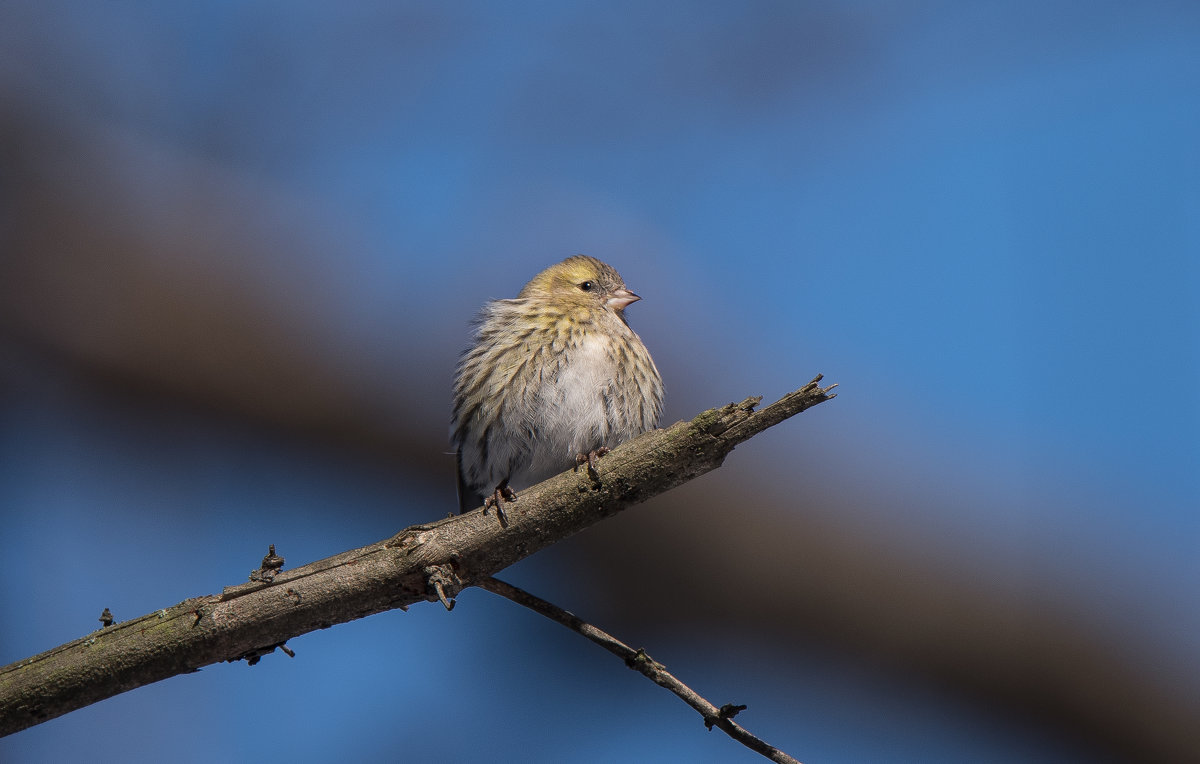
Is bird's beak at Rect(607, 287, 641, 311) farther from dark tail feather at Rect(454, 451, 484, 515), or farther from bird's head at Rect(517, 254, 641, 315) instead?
dark tail feather at Rect(454, 451, 484, 515)

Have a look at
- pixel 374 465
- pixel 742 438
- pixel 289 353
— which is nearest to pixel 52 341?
pixel 289 353

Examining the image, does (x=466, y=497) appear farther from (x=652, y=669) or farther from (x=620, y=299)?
(x=652, y=669)

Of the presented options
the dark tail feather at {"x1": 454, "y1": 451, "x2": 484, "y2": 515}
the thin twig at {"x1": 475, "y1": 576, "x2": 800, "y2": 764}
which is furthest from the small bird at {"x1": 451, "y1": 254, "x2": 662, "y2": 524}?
the thin twig at {"x1": 475, "y1": 576, "x2": 800, "y2": 764}

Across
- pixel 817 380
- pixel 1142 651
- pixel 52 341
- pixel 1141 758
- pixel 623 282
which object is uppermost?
pixel 52 341

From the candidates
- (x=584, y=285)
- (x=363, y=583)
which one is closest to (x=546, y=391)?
(x=584, y=285)

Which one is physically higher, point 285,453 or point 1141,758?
point 285,453

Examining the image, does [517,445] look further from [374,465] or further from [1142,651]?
[1142,651]

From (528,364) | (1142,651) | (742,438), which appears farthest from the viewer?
(1142,651)

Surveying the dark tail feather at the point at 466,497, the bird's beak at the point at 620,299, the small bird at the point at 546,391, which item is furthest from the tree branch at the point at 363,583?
the bird's beak at the point at 620,299

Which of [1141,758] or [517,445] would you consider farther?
[1141,758]
